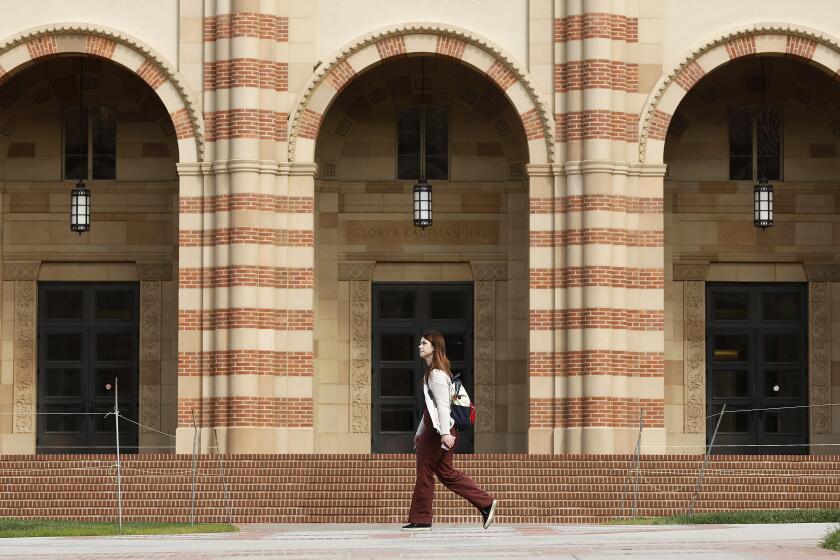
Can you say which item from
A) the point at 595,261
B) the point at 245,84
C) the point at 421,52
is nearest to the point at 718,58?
the point at 595,261

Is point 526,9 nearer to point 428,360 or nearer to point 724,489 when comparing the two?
point 724,489

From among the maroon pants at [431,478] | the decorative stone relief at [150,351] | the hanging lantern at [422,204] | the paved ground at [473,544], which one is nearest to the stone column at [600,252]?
the hanging lantern at [422,204]

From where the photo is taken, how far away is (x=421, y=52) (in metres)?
28.2

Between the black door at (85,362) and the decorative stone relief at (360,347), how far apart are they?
3.77 m

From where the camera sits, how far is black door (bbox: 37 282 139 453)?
31.2 meters

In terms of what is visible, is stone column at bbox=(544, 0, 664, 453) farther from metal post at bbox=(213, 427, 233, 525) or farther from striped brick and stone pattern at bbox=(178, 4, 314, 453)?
metal post at bbox=(213, 427, 233, 525)

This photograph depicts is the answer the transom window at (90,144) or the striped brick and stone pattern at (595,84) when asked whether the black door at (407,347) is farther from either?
the transom window at (90,144)

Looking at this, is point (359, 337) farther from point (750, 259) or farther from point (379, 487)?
point (379, 487)

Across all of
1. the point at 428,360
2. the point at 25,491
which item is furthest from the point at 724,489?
the point at 25,491

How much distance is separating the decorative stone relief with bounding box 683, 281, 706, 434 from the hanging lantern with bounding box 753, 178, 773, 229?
7.62 feet

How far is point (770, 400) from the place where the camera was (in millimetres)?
31531

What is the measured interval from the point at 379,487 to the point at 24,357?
1013 cm

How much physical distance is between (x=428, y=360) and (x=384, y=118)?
1492cm

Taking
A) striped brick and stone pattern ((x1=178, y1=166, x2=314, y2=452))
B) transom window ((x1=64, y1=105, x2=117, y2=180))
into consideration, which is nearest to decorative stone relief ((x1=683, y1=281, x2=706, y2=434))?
striped brick and stone pattern ((x1=178, y1=166, x2=314, y2=452))
